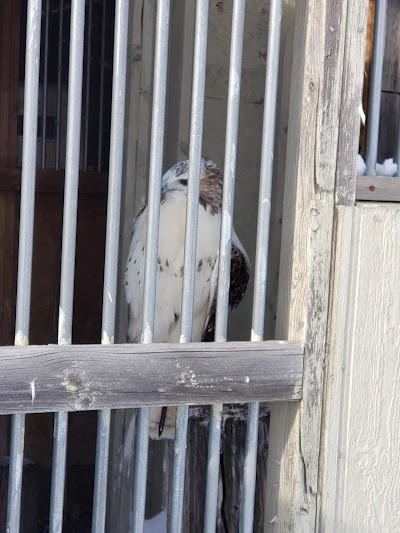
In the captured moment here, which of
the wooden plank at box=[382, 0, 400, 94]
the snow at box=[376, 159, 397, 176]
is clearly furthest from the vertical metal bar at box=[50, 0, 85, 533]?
the wooden plank at box=[382, 0, 400, 94]

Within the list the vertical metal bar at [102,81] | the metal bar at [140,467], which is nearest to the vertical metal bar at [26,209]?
the metal bar at [140,467]

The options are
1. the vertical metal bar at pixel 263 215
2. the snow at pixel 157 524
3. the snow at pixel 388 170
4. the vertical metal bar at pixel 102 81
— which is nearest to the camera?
the vertical metal bar at pixel 263 215

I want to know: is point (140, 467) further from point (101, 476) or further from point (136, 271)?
point (136, 271)

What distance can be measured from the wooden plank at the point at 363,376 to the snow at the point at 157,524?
1539 millimetres

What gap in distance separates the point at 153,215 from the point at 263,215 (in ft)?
0.93

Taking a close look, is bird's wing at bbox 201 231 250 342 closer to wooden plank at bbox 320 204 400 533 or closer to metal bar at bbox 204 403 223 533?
wooden plank at bbox 320 204 400 533

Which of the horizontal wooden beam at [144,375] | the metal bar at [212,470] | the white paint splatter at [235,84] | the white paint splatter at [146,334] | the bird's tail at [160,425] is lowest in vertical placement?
the bird's tail at [160,425]

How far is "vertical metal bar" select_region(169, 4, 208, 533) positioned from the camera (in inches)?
85.8

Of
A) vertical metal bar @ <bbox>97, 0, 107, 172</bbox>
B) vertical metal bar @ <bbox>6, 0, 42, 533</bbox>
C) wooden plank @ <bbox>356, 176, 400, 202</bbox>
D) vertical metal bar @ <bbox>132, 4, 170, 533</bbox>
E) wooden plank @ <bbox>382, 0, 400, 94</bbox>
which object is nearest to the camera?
vertical metal bar @ <bbox>6, 0, 42, 533</bbox>

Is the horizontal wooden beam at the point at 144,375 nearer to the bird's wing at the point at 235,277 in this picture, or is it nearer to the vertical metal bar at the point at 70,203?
the vertical metal bar at the point at 70,203

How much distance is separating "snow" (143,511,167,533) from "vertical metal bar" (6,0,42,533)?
73.0 inches

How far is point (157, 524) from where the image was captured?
12.8 ft

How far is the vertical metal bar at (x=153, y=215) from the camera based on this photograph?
7.03 feet

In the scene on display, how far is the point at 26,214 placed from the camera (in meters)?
2.03
